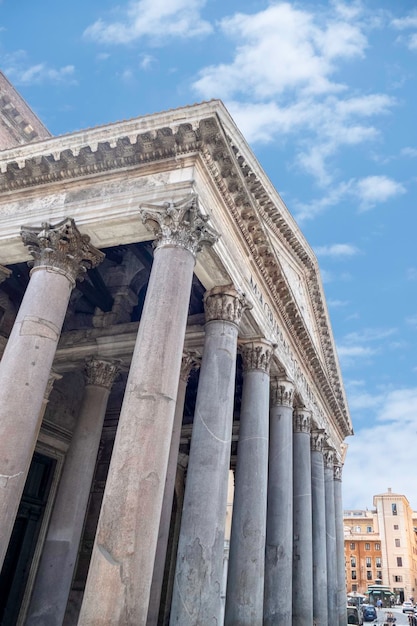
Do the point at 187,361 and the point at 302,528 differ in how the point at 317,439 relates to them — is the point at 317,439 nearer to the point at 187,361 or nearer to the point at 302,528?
the point at 302,528

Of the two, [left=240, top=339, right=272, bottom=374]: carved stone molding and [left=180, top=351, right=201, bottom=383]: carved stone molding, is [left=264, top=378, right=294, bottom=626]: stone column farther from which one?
[left=180, top=351, right=201, bottom=383]: carved stone molding

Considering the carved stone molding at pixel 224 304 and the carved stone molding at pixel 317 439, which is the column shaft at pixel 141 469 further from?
the carved stone molding at pixel 317 439

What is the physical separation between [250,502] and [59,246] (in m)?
6.03

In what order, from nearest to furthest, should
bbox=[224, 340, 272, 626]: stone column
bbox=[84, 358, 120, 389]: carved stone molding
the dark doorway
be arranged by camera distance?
bbox=[224, 340, 272, 626]: stone column, bbox=[84, 358, 120, 389]: carved stone molding, the dark doorway

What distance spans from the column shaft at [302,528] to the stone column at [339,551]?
537 cm

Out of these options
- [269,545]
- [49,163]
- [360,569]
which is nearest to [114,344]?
[49,163]

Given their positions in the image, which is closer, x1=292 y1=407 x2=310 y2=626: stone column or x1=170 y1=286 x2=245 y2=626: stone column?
x1=170 y1=286 x2=245 y2=626: stone column

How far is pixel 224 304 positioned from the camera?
9.11 metres

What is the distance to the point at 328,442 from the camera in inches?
736

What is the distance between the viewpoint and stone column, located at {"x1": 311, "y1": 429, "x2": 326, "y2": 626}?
14.7 metres

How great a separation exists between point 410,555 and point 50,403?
2679 inches

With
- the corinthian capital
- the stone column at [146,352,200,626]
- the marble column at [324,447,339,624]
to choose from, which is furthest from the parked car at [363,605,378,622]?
the corinthian capital

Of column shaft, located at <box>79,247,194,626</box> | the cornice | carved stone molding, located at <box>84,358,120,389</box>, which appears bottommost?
column shaft, located at <box>79,247,194,626</box>

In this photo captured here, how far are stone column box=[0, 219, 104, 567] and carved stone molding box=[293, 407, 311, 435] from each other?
8.97m
